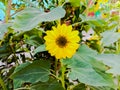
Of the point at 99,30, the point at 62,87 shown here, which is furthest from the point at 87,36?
the point at 62,87

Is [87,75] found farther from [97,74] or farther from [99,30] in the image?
[99,30]

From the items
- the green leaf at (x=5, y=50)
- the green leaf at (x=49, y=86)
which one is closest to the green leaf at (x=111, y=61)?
the green leaf at (x=49, y=86)

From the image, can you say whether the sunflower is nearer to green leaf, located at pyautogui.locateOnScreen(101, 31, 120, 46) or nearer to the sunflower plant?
the sunflower plant

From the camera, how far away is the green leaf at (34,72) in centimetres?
66

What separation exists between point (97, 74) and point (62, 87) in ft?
0.33

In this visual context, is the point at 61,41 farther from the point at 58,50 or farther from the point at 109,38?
the point at 109,38

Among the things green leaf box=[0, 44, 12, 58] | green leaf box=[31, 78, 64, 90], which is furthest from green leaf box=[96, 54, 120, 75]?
green leaf box=[0, 44, 12, 58]

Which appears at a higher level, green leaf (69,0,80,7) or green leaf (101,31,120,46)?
green leaf (69,0,80,7)

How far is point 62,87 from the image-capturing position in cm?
68

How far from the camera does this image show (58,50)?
61cm

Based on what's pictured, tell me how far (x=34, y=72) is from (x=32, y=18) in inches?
5.2

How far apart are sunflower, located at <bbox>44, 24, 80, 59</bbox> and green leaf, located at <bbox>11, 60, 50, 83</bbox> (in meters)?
0.08

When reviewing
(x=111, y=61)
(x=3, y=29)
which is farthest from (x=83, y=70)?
(x=3, y=29)

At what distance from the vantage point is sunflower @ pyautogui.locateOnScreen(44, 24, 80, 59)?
1.99 ft
